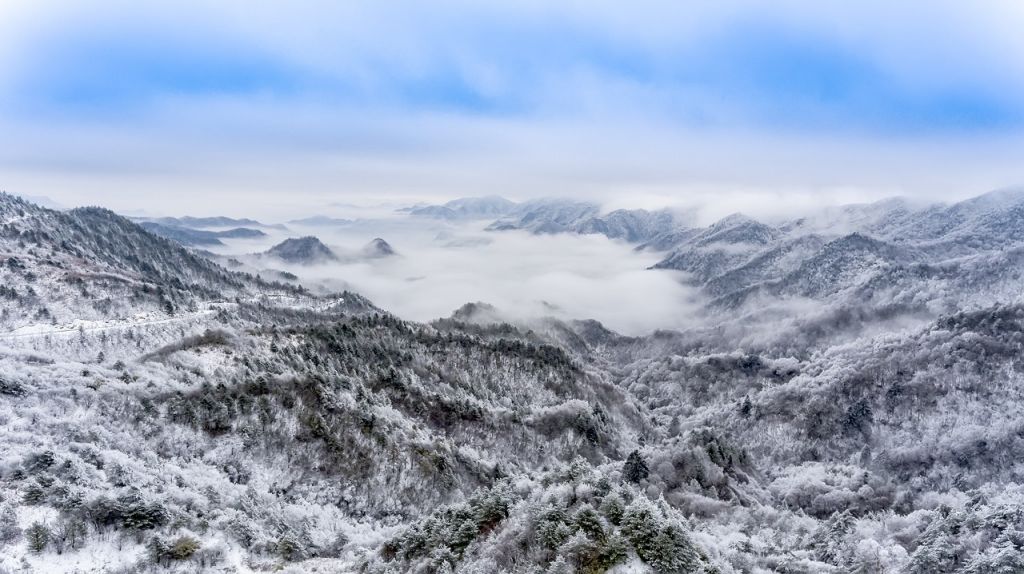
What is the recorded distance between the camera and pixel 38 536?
135 feet

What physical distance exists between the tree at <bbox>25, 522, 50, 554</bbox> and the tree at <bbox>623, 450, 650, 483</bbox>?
92.6m

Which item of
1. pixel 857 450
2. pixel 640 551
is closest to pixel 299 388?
pixel 640 551

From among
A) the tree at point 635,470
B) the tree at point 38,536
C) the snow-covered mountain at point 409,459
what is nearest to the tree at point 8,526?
the snow-covered mountain at point 409,459

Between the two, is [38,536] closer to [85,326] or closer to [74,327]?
[74,327]

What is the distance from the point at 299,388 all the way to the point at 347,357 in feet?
113

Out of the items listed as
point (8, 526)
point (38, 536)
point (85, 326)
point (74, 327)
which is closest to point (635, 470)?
point (38, 536)

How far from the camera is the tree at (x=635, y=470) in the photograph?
10796 cm

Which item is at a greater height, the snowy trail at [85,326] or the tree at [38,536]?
the snowy trail at [85,326]

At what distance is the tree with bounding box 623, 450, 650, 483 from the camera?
107956mm

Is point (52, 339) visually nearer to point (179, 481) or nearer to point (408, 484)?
point (179, 481)

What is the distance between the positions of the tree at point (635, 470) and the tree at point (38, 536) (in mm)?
92634

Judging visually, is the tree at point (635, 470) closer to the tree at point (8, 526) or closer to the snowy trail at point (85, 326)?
the tree at point (8, 526)

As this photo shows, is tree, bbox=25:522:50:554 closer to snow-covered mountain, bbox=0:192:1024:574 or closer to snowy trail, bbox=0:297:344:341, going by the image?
snow-covered mountain, bbox=0:192:1024:574

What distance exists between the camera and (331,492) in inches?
3364
